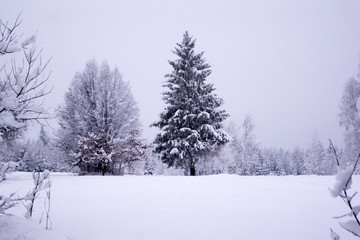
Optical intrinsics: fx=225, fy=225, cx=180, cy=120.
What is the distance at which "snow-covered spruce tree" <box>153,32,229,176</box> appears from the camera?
1326cm

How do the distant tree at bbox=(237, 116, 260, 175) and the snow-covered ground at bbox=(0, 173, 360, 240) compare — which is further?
the distant tree at bbox=(237, 116, 260, 175)

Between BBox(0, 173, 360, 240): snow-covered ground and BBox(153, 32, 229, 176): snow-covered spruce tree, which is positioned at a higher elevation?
BBox(153, 32, 229, 176): snow-covered spruce tree

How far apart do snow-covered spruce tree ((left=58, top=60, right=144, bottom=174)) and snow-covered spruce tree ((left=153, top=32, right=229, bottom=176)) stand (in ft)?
6.21

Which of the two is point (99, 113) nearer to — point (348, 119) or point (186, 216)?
point (186, 216)

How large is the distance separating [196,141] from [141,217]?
34.5 ft

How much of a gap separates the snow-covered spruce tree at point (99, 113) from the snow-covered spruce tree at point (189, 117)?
189 cm

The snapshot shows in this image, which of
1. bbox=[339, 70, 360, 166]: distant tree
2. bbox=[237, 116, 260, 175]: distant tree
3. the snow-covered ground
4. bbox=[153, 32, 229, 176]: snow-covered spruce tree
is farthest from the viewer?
bbox=[237, 116, 260, 175]: distant tree

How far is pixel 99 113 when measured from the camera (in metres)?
13.9

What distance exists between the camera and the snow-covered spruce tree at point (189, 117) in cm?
1326

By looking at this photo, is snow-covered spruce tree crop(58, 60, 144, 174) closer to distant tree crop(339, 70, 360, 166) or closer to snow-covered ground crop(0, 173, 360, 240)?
snow-covered ground crop(0, 173, 360, 240)

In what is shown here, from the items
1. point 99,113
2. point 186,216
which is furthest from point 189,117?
point 186,216

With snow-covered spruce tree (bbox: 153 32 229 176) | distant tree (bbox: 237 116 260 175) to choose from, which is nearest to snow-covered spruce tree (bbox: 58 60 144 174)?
snow-covered spruce tree (bbox: 153 32 229 176)

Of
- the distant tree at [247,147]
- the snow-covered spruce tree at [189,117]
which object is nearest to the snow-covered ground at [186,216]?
the snow-covered spruce tree at [189,117]

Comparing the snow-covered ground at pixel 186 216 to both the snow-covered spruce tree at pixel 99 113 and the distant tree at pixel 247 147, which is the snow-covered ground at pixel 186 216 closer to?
the snow-covered spruce tree at pixel 99 113
